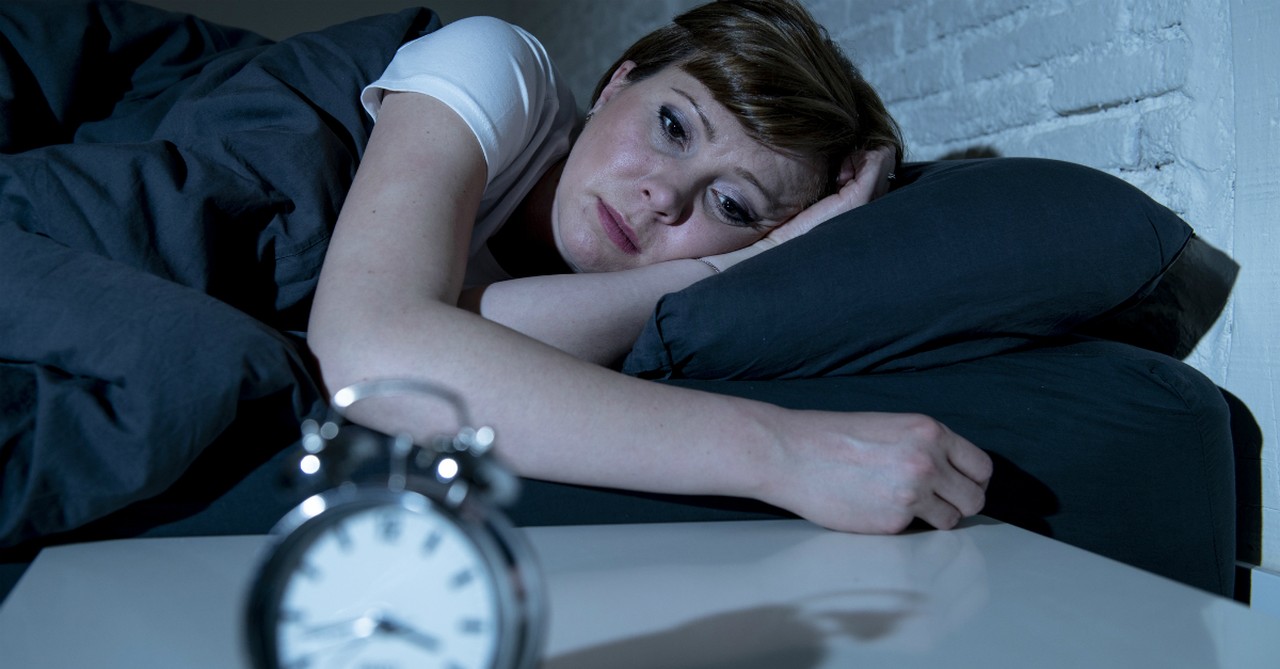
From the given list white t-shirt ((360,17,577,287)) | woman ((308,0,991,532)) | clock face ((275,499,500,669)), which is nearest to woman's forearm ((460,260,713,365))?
woman ((308,0,991,532))

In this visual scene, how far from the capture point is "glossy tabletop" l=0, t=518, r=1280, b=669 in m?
0.54

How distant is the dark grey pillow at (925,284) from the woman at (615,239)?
0.15 metres

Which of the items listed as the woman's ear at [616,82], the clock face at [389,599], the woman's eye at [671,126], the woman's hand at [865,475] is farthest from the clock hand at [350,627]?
the woman's ear at [616,82]

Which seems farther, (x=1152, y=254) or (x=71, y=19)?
(x=71, y=19)

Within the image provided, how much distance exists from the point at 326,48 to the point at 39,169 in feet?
1.36

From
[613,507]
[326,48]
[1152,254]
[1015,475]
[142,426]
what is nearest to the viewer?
[142,426]

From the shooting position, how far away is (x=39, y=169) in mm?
927

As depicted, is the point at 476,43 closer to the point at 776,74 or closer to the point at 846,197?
the point at 776,74

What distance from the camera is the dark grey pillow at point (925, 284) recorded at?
1044mm

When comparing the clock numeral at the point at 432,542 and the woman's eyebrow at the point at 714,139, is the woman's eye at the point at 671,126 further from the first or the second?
the clock numeral at the point at 432,542

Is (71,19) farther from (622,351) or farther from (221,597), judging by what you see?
(221,597)

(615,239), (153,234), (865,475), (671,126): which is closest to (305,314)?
(153,234)

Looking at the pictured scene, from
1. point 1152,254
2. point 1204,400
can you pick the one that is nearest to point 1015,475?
point 1204,400

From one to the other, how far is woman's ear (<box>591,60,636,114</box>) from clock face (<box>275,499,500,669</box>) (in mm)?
1108
